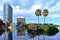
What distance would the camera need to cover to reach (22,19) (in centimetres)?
2872

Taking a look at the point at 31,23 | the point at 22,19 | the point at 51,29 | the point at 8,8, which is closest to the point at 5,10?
the point at 8,8

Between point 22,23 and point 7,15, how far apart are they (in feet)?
14.4

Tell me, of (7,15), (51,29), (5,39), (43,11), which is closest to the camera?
(5,39)

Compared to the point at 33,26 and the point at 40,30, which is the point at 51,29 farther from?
the point at 33,26

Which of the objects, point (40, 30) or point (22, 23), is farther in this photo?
point (22, 23)

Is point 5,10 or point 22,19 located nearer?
point 22,19

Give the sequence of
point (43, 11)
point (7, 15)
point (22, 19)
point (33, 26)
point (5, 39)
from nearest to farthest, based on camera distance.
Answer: point (5, 39)
point (33, 26)
point (43, 11)
point (22, 19)
point (7, 15)

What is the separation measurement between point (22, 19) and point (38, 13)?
4000 mm

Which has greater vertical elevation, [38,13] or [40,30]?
[38,13]

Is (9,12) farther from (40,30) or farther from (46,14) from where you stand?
(40,30)

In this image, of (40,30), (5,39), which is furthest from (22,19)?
(5,39)

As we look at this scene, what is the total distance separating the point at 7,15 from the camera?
3228 centimetres

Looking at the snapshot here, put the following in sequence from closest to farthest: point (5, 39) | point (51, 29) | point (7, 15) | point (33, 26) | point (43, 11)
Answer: point (5, 39)
point (51, 29)
point (33, 26)
point (43, 11)
point (7, 15)

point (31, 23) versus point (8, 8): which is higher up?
point (8, 8)
